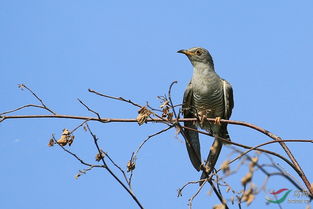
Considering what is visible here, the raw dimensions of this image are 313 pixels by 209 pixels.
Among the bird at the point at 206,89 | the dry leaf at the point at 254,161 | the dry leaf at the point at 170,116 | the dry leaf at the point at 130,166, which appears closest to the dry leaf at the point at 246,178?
the dry leaf at the point at 254,161

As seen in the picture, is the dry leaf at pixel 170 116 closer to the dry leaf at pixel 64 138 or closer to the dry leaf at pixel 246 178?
the dry leaf at pixel 64 138

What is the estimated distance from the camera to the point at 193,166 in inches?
168

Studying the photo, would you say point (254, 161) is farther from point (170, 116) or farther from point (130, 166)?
point (130, 166)

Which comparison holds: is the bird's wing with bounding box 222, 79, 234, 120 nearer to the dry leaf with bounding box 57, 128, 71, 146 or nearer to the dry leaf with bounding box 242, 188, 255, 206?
the dry leaf with bounding box 57, 128, 71, 146

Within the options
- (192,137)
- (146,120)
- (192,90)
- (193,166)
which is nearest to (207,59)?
(192,90)

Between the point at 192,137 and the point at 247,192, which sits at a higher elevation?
the point at 192,137

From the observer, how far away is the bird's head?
6082 mm

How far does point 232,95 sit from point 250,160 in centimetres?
460

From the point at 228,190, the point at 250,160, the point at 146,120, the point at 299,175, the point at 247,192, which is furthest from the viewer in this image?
the point at 146,120

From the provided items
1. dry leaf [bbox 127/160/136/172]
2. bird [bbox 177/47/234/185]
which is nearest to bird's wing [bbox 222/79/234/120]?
bird [bbox 177/47/234/185]

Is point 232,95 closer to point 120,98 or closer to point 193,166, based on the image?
point 193,166

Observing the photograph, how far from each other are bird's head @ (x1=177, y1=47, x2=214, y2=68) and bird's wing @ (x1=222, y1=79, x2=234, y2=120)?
383 millimetres

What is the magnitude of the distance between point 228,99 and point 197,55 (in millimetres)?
694

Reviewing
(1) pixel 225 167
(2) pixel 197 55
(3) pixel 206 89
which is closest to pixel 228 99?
(3) pixel 206 89
